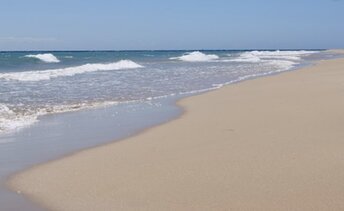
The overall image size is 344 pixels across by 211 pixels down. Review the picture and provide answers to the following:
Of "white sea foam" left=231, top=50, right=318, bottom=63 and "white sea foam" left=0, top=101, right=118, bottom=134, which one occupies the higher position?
"white sea foam" left=0, top=101, right=118, bottom=134

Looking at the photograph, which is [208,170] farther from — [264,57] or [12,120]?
[264,57]

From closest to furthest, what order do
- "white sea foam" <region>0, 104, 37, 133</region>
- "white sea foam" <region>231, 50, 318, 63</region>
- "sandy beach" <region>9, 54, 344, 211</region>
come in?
"sandy beach" <region>9, 54, 344, 211</region> → "white sea foam" <region>0, 104, 37, 133</region> → "white sea foam" <region>231, 50, 318, 63</region>

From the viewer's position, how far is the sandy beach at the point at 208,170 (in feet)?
15.9

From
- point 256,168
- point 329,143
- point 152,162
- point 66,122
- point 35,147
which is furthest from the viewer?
point 66,122

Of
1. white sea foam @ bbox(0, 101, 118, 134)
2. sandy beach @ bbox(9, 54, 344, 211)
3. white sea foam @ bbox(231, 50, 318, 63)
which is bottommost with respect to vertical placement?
white sea foam @ bbox(231, 50, 318, 63)

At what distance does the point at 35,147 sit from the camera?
25.2 ft

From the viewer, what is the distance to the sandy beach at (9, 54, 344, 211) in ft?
15.9

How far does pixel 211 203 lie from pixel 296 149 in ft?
7.43

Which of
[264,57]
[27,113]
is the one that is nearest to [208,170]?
[27,113]

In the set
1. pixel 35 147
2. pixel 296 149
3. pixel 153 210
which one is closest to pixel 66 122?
pixel 35 147

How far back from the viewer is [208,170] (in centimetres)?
586

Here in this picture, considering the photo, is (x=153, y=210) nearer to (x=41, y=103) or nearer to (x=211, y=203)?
(x=211, y=203)

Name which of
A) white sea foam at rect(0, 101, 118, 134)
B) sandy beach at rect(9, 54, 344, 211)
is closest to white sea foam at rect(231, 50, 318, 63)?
white sea foam at rect(0, 101, 118, 134)

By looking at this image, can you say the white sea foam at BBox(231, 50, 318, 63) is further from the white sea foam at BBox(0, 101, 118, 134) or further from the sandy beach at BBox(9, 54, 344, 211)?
the sandy beach at BBox(9, 54, 344, 211)
